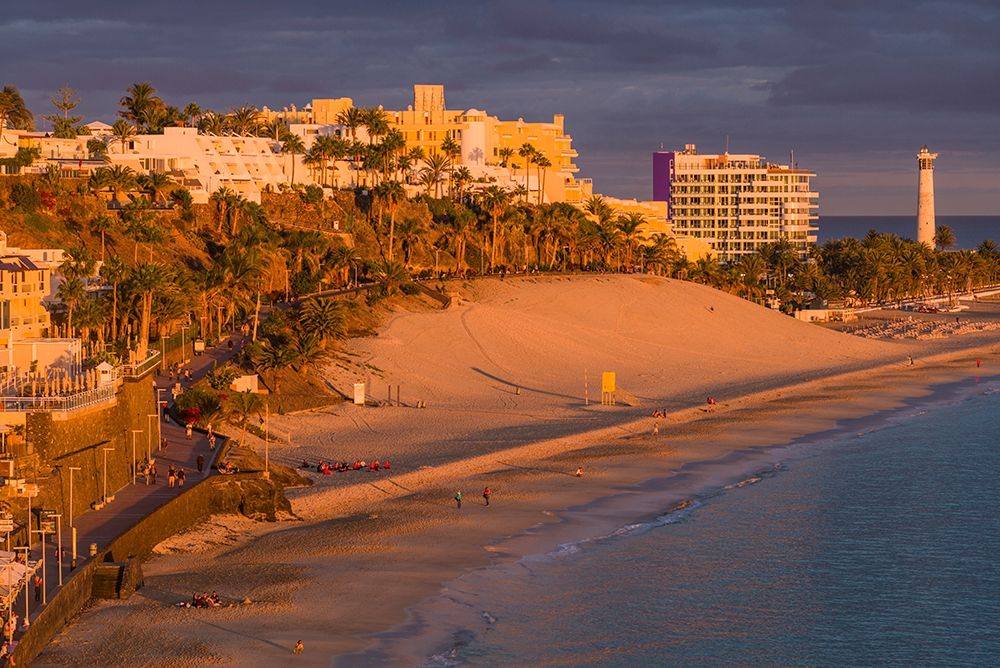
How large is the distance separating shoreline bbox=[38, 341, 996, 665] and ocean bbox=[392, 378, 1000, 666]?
1636mm

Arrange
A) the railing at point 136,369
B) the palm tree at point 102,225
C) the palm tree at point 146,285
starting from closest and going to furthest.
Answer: the railing at point 136,369 < the palm tree at point 146,285 < the palm tree at point 102,225

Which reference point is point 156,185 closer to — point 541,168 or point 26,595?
point 541,168

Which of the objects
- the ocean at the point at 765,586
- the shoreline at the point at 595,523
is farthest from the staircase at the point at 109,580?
the ocean at the point at 765,586

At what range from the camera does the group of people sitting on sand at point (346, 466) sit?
2507 inches

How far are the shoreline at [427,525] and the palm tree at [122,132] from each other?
58.3m

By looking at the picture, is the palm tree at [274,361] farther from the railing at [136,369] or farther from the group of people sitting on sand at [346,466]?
the group of people sitting on sand at [346,466]

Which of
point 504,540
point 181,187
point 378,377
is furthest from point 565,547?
point 181,187

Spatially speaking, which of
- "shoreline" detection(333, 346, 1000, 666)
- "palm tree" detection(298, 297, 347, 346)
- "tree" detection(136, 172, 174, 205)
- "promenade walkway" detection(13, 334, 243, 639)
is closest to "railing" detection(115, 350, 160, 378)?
"promenade walkway" detection(13, 334, 243, 639)

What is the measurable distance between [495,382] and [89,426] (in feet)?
141

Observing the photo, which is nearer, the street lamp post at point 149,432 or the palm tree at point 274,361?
the street lamp post at point 149,432

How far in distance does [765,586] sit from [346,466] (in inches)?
859

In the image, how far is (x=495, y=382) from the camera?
91312mm

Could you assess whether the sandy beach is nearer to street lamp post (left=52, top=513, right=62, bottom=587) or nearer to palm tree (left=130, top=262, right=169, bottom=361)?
street lamp post (left=52, top=513, right=62, bottom=587)

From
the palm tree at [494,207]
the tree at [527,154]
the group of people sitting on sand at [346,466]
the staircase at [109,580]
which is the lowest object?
the staircase at [109,580]
